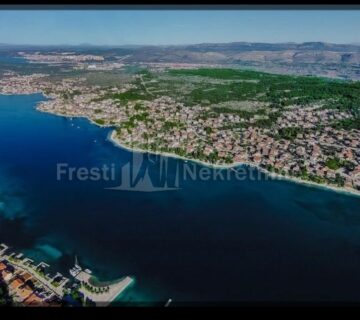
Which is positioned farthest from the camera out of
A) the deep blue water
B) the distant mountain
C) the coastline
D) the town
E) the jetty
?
the distant mountain

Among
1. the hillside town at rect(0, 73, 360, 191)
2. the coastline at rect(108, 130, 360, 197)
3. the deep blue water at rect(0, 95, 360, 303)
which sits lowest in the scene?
the deep blue water at rect(0, 95, 360, 303)

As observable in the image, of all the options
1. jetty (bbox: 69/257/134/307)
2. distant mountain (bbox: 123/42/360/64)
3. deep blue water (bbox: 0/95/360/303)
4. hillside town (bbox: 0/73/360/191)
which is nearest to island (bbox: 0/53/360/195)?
hillside town (bbox: 0/73/360/191)

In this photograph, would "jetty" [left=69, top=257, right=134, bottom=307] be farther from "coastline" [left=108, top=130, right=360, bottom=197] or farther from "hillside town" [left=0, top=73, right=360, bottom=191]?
"hillside town" [left=0, top=73, right=360, bottom=191]

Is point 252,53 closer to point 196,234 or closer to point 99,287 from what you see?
point 196,234

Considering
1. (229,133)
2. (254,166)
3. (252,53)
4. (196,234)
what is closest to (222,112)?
(229,133)

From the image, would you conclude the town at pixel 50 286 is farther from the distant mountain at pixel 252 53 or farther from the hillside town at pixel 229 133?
the distant mountain at pixel 252 53

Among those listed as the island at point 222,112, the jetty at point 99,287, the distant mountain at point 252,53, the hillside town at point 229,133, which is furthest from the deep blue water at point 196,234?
the distant mountain at point 252,53

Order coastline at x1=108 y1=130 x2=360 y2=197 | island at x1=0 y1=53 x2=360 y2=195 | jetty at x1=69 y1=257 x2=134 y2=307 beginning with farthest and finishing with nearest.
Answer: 1. island at x1=0 y1=53 x2=360 y2=195
2. coastline at x1=108 y1=130 x2=360 y2=197
3. jetty at x1=69 y1=257 x2=134 y2=307
